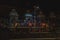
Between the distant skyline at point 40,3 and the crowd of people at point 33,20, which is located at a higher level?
the distant skyline at point 40,3

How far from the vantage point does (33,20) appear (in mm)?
2139

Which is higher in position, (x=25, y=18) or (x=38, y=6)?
(x=38, y=6)

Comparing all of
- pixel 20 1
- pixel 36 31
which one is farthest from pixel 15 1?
pixel 36 31

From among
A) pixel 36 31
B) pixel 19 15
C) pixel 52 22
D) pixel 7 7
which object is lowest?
pixel 36 31

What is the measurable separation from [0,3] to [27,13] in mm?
558

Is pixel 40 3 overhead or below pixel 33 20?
overhead

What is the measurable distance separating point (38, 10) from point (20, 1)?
389 mm

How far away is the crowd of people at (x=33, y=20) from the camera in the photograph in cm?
208

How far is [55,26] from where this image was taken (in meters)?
2.13

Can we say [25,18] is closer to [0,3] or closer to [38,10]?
[38,10]

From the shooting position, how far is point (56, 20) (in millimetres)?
2131

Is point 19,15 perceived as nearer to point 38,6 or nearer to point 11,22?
point 11,22

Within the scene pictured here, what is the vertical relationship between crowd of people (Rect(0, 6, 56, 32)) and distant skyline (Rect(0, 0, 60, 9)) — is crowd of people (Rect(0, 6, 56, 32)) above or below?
below

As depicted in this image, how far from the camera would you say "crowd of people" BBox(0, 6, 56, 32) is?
2084 millimetres
